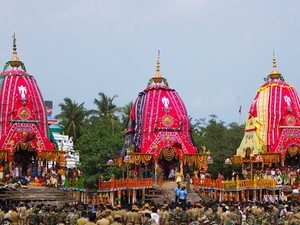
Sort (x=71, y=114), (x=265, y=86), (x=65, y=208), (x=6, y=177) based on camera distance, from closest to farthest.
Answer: (x=65, y=208) → (x=6, y=177) → (x=265, y=86) → (x=71, y=114)

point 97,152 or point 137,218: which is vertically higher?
point 97,152

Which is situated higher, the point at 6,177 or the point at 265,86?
the point at 265,86

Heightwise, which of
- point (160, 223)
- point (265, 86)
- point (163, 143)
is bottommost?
point (160, 223)

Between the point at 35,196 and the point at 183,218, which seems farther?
the point at 35,196

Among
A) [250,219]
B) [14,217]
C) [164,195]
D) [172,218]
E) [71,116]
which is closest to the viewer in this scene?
[250,219]

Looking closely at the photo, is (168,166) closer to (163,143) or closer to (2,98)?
(163,143)

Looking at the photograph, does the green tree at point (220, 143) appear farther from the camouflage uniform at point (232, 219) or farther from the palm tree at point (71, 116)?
the camouflage uniform at point (232, 219)

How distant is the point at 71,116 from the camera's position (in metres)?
68.2

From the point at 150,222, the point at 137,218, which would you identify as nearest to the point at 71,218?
the point at 137,218

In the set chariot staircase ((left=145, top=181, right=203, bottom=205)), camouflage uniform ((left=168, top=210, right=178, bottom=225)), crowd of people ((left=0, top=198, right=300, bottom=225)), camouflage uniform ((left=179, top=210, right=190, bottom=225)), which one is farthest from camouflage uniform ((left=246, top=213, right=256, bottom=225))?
chariot staircase ((left=145, top=181, right=203, bottom=205))

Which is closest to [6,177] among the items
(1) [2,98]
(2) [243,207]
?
(1) [2,98]

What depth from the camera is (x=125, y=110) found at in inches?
2805

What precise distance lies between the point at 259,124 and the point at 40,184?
56.9 feet

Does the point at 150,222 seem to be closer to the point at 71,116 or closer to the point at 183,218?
the point at 183,218
